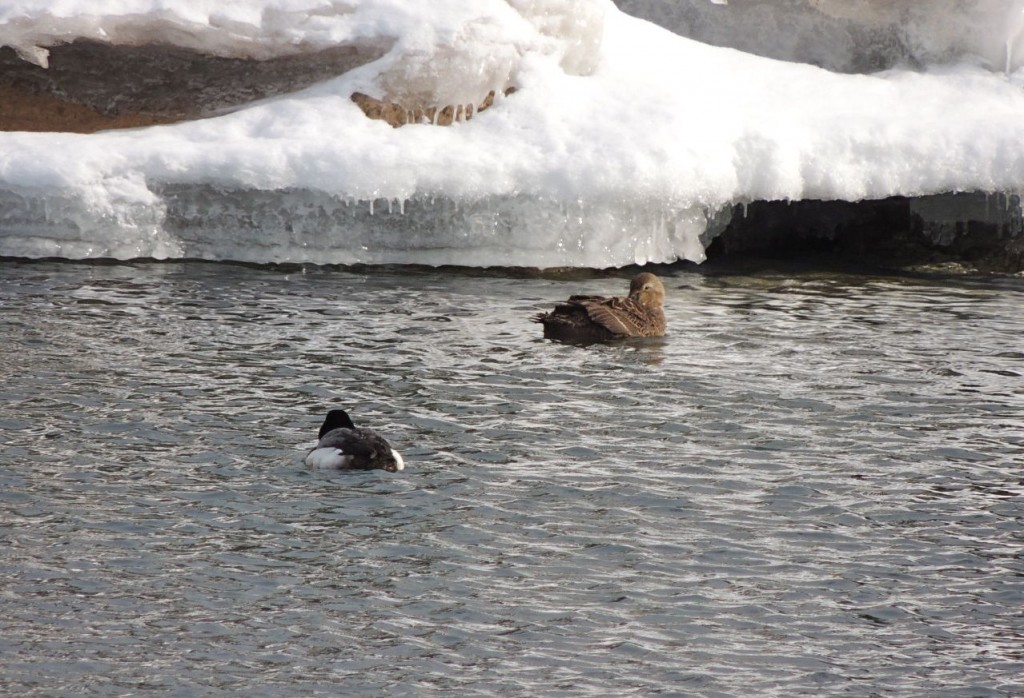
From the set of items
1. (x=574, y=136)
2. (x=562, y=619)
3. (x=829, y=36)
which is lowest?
(x=562, y=619)

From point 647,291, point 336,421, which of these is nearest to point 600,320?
point 647,291

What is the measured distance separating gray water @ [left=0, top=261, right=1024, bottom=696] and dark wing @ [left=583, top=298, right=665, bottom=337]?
0.61 feet

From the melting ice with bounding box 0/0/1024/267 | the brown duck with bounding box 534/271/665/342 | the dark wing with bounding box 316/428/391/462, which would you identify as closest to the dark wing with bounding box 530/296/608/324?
the brown duck with bounding box 534/271/665/342

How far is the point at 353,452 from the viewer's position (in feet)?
25.2

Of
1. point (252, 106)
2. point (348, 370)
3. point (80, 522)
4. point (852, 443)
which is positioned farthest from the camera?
point (252, 106)

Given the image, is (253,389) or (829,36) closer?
(253,389)

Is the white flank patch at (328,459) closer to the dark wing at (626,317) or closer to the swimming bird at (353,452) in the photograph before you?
the swimming bird at (353,452)

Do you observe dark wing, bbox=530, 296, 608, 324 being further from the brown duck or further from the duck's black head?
the duck's black head

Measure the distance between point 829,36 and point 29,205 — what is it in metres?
8.60

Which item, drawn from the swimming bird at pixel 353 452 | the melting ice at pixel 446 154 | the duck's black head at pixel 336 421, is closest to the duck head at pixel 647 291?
the melting ice at pixel 446 154

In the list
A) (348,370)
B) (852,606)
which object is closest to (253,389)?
(348,370)

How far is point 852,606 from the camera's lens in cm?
632

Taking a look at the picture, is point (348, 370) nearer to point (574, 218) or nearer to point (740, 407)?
point (740, 407)

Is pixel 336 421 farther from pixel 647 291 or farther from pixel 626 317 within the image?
pixel 647 291
